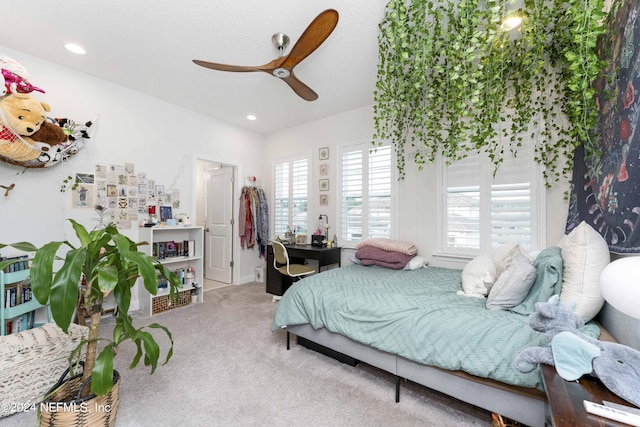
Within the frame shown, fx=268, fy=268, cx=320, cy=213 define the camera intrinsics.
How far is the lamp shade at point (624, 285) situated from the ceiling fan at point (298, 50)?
1751 millimetres

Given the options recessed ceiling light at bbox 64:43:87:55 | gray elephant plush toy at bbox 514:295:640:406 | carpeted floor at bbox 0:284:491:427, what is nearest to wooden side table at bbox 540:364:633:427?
gray elephant plush toy at bbox 514:295:640:406

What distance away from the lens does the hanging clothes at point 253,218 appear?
4.60m

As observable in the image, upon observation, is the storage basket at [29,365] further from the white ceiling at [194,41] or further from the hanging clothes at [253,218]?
the hanging clothes at [253,218]

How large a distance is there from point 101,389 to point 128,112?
3.28m

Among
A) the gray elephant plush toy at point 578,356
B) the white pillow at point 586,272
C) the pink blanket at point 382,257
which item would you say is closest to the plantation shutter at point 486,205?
the pink blanket at point 382,257

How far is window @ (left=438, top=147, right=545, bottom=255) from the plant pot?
123 inches

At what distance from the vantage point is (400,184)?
3.48m

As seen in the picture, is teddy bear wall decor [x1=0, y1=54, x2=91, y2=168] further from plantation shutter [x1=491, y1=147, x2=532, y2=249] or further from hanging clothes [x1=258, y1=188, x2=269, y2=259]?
plantation shutter [x1=491, y1=147, x2=532, y2=249]

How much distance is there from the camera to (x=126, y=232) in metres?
3.35

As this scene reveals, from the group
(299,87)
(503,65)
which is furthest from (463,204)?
(299,87)

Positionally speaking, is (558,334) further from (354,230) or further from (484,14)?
(354,230)

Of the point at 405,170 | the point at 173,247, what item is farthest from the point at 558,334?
the point at 173,247

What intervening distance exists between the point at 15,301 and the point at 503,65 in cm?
421

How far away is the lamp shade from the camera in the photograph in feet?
2.14
